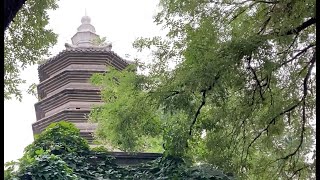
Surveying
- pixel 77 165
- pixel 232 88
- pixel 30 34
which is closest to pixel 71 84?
pixel 77 165

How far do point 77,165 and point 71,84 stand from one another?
265 centimetres

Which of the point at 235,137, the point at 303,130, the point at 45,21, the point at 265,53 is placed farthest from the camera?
the point at 235,137

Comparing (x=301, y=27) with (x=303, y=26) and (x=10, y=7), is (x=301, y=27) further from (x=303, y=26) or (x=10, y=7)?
(x=10, y=7)

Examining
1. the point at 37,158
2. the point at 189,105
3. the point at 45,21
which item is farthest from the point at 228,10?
the point at 37,158

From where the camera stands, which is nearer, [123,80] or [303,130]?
[303,130]

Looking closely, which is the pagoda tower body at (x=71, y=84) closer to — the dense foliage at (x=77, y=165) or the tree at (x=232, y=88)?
the dense foliage at (x=77, y=165)

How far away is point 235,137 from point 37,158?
4.77 feet

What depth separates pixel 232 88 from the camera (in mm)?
3049

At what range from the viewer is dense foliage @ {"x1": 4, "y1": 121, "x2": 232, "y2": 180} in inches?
148

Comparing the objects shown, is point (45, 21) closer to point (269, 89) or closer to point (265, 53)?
point (265, 53)

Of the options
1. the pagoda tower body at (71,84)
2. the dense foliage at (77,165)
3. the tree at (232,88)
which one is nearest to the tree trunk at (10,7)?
the tree at (232,88)

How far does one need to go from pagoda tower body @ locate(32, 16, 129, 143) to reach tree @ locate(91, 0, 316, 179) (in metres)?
2.64

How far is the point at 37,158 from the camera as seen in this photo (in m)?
3.81

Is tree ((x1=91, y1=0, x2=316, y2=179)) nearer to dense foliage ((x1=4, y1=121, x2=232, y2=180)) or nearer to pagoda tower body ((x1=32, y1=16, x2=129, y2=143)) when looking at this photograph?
dense foliage ((x1=4, y1=121, x2=232, y2=180))
